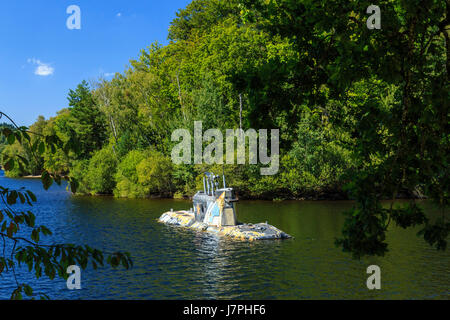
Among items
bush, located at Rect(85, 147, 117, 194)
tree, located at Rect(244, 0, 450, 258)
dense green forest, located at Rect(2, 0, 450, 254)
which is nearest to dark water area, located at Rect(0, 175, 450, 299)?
dense green forest, located at Rect(2, 0, 450, 254)

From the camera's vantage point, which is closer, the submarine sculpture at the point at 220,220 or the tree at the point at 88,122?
the submarine sculpture at the point at 220,220

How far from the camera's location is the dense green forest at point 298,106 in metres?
7.48

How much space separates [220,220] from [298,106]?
31.8m

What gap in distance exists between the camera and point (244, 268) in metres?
27.6

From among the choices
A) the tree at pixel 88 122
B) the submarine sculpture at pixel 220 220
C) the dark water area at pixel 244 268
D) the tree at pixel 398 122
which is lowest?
the dark water area at pixel 244 268

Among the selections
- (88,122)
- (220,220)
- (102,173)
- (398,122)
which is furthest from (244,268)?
(88,122)

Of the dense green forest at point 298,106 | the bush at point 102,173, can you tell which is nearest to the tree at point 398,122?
the dense green forest at point 298,106

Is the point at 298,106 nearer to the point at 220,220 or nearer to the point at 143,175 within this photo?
the point at 220,220

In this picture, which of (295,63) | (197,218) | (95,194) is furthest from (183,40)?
(295,63)

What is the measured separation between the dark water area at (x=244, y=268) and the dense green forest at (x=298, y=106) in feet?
20.0

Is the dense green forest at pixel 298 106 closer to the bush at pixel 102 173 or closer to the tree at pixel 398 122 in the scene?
the tree at pixel 398 122

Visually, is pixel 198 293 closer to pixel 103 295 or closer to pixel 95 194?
pixel 103 295

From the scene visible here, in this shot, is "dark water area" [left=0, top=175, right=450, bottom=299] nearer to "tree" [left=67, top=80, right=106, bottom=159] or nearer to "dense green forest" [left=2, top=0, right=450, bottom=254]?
"dense green forest" [left=2, top=0, right=450, bottom=254]

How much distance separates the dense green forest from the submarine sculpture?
25.5 feet
